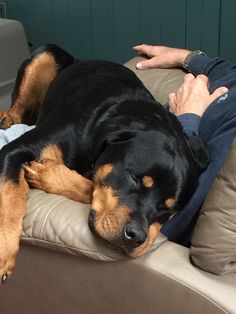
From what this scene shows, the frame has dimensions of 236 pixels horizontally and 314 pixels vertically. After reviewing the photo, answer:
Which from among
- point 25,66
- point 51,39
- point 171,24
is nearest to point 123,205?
point 25,66

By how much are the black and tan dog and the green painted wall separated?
3.77 ft

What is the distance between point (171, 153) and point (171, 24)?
1573 mm

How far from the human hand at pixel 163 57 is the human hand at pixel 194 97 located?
0.76 feet

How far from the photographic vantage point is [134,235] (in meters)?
1.17

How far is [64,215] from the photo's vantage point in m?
1.26

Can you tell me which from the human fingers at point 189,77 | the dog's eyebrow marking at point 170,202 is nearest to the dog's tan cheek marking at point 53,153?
the dog's eyebrow marking at point 170,202

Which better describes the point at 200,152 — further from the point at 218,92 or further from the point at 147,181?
the point at 218,92

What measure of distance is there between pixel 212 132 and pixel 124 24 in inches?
59.1

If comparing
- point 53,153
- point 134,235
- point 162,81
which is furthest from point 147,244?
point 162,81

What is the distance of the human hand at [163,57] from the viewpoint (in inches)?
81.5

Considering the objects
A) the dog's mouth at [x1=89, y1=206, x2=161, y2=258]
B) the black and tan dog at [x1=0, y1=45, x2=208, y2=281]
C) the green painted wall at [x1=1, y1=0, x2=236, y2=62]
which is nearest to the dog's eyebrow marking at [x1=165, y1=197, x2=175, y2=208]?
the black and tan dog at [x1=0, y1=45, x2=208, y2=281]

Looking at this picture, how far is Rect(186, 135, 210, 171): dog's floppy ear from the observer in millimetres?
1388

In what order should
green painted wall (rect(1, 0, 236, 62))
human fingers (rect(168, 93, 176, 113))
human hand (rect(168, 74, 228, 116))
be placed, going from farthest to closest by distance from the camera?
green painted wall (rect(1, 0, 236, 62)), human fingers (rect(168, 93, 176, 113)), human hand (rect(168, 74, 228, 116))

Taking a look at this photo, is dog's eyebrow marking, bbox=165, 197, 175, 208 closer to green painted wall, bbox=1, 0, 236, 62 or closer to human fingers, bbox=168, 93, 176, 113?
human fingers, bbox=168, 93, 176, 113
